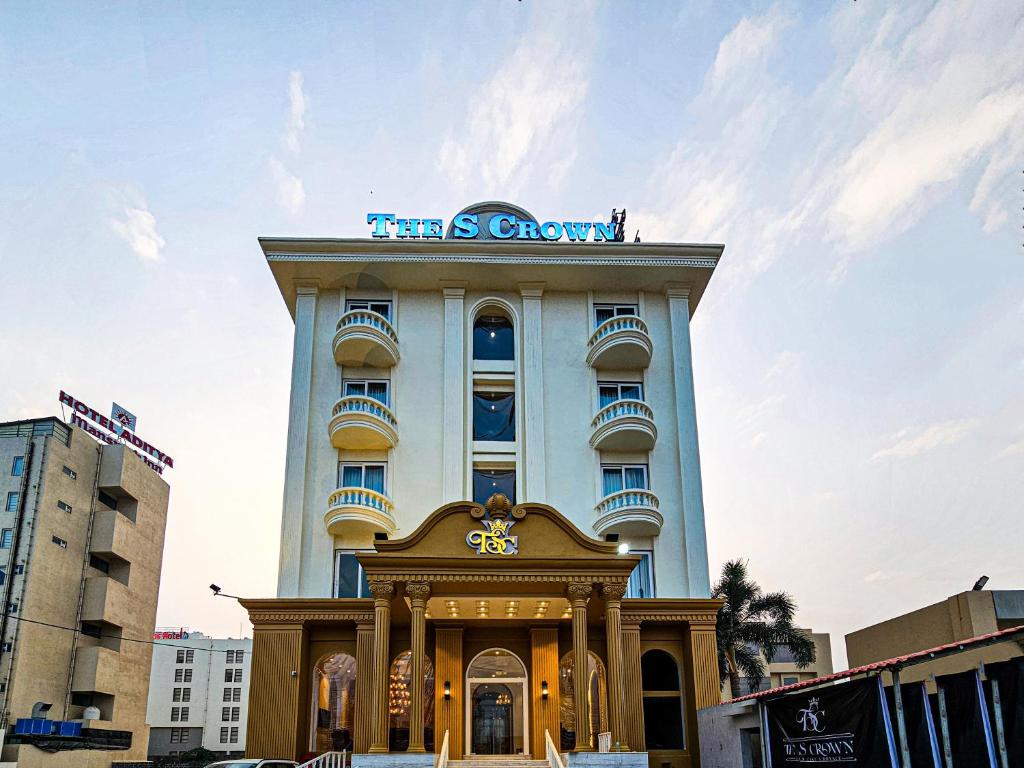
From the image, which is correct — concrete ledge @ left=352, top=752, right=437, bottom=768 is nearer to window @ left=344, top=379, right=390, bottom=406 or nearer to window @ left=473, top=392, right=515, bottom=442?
window @ left=473, top=392, right=515, bottom=442

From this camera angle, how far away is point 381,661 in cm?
2253

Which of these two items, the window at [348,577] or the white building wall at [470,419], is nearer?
the window at [348,577]

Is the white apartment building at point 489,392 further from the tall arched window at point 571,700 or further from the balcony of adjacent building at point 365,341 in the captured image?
the tall arched window at point 571,700

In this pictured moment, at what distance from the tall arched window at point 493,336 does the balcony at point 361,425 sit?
4.34 meters

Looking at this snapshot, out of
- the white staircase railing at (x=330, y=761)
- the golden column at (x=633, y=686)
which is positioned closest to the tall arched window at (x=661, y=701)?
the golden column at (x=633, y=686)

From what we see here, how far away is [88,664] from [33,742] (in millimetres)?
5934

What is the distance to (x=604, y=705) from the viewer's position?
2702 centimetres

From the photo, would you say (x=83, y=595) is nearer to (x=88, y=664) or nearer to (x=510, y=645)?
(x=88, y=664)

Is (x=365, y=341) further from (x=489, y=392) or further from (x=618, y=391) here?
(x=618, y=391)

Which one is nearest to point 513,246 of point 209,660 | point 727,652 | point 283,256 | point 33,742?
point 283,256

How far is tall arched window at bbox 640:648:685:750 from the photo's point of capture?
27188mm

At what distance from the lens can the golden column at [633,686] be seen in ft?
85.9

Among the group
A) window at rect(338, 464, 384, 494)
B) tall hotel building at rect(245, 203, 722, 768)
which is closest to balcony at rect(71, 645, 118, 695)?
tall hotel building at rect(245, 203, 722, 768)

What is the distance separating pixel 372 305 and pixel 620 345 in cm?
912
